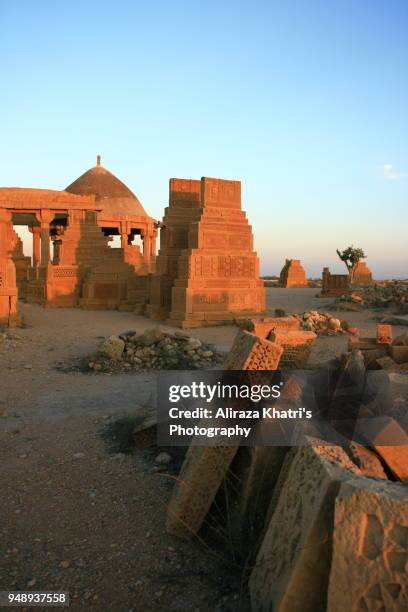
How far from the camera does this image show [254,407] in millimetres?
2951

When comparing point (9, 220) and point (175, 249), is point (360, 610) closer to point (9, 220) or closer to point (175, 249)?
point (175, 249)

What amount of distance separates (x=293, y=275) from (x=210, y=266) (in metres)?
17.0

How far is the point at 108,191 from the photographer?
27.8m

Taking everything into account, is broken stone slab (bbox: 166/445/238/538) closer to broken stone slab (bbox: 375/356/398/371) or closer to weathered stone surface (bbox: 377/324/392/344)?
broken stone slab (bbox: 375/356/398/371)

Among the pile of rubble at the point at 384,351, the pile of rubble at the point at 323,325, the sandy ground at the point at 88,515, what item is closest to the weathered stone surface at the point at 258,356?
the sandy ground at the point at 88,515

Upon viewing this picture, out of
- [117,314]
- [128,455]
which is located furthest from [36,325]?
[128,455]

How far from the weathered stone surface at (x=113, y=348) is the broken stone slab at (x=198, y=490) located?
4.55 meters

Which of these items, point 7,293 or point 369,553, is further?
point 7,293

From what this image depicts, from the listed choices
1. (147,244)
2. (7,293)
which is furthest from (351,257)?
(7,293)

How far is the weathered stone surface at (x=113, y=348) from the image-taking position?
7.21 metres

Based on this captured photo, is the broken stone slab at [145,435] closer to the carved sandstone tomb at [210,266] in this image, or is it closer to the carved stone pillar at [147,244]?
the carved sandstone tomb at [210,266]

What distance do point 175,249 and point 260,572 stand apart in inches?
458

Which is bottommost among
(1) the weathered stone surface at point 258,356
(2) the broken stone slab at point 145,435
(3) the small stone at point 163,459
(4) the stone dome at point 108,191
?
(3) the small stone at point 163,459

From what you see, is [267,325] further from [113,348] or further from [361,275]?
[361,275]
